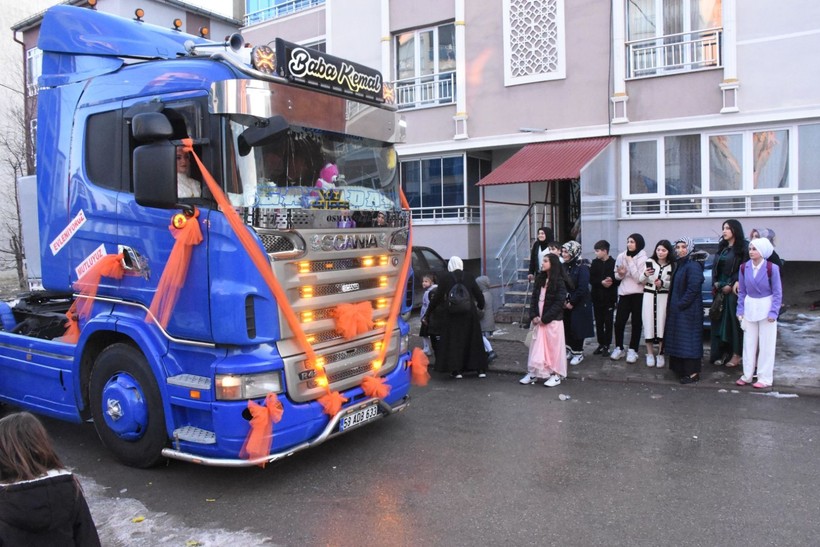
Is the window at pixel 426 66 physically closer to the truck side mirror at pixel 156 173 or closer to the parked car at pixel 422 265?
the parked car at pixel 422 265

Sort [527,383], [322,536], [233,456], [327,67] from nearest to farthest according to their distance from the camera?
1. [322,536]
2. [233,456]
3. [327,67]
4. [527,383]

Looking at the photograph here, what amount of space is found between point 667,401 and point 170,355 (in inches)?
207

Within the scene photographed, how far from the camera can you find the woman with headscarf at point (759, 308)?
7023 mm

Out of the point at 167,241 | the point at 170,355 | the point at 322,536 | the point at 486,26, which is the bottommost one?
the point at 322,536

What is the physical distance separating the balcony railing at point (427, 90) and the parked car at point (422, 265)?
4.20 metres

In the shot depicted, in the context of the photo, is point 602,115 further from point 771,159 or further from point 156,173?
point 156,173

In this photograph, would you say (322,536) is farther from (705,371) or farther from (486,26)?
(486,26)

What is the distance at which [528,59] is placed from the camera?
524 inches

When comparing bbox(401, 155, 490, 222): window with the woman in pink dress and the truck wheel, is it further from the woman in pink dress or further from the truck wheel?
the truck wheel

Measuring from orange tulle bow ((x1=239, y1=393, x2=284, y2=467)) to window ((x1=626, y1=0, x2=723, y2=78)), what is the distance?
35.6 feet

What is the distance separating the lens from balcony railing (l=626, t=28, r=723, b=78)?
38.5ft

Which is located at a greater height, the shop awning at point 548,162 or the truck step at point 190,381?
the shop awning at point 548,162

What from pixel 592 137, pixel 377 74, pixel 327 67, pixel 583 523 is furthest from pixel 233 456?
pixel 592 137

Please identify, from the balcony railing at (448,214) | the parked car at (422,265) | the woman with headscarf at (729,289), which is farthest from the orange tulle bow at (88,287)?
the balcony railing at (448,214)
